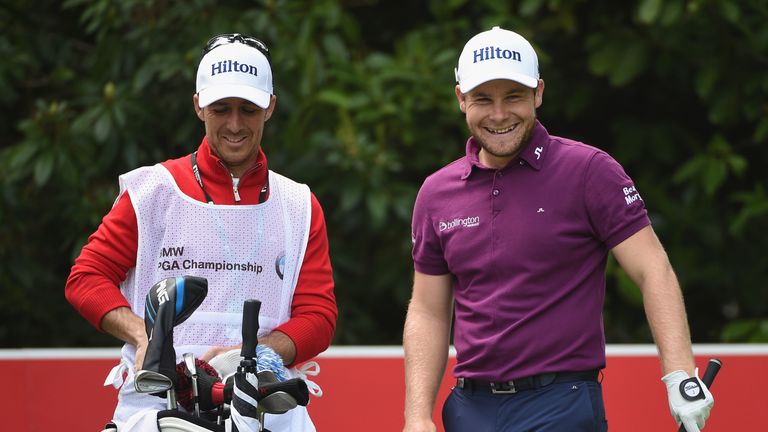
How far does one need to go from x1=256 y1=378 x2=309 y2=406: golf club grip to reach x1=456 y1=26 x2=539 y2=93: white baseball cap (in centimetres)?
105

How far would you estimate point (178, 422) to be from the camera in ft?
10.4

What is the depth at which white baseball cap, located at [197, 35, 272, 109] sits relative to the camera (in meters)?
3.73

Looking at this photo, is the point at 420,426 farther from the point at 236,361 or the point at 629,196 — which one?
the point at 629,196

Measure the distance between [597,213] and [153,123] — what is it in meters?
4.06

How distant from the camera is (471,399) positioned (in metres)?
3.78

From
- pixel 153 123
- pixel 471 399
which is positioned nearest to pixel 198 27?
pixel 153 123

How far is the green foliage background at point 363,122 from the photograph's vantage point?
6926mm

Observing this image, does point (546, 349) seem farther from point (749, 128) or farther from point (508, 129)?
point (749, 128)

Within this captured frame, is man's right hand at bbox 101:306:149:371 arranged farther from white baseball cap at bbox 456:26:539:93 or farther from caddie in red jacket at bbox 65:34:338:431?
white baseball cap at bbox 456:26:539:93

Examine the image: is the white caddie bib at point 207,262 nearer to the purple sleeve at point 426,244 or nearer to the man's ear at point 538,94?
the purple sleeve at point 426,244

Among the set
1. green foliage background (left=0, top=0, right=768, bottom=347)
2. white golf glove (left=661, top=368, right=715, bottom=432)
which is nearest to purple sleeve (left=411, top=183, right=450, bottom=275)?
white golf glove (left=661, top=368, right=715, bottom=432)

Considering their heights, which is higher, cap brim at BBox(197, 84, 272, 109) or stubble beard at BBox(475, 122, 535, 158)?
cap brim at BBox(197, 84, 272, 109)

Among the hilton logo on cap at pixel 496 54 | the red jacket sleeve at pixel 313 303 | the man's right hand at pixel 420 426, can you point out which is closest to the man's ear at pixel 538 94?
the hilton logo on cap at pixel 496 54

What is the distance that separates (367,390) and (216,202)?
177 cm
